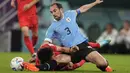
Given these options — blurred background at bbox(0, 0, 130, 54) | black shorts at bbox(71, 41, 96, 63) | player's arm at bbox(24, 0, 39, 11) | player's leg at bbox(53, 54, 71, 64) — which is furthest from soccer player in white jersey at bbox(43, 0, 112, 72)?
blurred background at bbox(0, 0, 130, 54)

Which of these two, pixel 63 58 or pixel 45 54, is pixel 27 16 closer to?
pixel 63 58

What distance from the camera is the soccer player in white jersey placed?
966cm

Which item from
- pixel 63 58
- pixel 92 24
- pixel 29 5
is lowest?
pixel 63 58

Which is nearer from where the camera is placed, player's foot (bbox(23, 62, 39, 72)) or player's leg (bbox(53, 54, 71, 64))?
player's foot (bbox(23, 62, 39, 72))

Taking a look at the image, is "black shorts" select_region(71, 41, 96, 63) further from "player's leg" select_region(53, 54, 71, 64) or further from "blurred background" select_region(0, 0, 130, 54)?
"blurred background" select_region(0, 0, 130, 54)

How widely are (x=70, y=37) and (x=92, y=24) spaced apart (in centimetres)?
1139

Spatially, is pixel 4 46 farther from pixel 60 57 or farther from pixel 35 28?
pixel 60 57

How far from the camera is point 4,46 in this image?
20875 millimetres

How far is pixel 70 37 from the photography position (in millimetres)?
9781

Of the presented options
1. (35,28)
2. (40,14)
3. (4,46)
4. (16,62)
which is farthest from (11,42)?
(16,62)

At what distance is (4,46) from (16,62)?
11.2 m

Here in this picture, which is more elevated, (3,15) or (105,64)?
(3,15)

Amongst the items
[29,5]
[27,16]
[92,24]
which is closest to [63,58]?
[29,5]

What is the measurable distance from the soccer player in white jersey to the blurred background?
10049 mm
